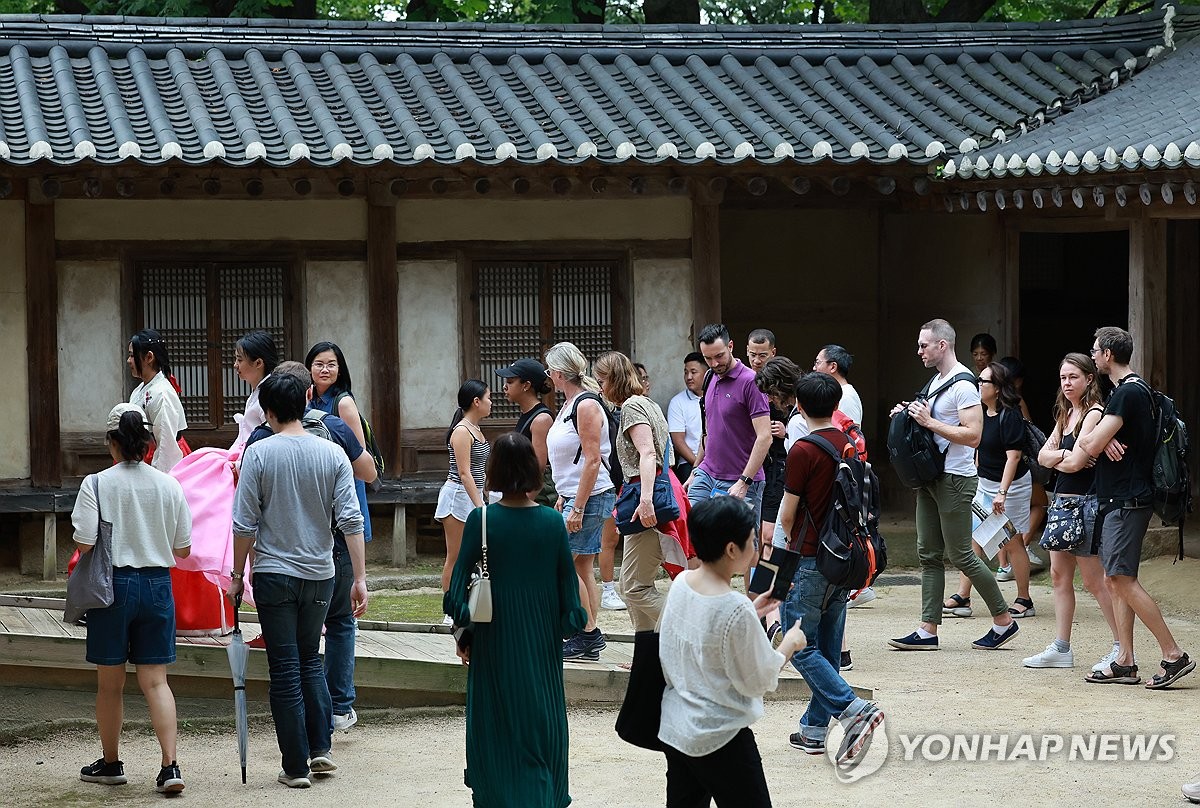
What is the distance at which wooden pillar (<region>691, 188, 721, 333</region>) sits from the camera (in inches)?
483

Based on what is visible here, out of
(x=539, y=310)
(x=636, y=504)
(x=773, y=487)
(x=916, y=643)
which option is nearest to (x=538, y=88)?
(x=539, y=310)

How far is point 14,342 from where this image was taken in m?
Answer: 11.5

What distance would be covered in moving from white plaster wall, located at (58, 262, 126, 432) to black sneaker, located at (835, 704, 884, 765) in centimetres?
748

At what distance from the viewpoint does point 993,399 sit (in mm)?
9641

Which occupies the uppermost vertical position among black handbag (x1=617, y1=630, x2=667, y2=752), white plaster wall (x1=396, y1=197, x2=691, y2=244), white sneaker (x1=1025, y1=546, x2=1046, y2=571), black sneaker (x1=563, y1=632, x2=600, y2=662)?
white plaster wall (x1=396, y1=197, x2=691, y2=244)

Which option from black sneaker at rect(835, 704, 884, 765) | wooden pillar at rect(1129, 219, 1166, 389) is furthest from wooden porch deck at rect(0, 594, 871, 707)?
wooden pillar at rect(1129, 219, 1166, 389)

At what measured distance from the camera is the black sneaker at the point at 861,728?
613cm

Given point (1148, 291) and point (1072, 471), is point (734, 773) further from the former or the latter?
point (1148, 291)

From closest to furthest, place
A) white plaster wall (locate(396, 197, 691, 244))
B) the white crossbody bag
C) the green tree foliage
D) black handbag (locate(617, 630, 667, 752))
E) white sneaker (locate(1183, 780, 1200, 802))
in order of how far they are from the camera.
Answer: black handbag (locate(617, 630, 667, 752)) → the white crossbody bag → white sneaker (locate(1183, 780, 1200, 802)) → white plaster wall (locate(396, 197, 691, 244)) → the green tree foliage

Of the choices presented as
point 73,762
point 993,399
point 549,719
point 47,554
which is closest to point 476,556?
point 549,719

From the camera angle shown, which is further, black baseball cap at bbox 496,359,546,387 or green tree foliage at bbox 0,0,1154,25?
green tree foliage at bbox 0,0,1154,25

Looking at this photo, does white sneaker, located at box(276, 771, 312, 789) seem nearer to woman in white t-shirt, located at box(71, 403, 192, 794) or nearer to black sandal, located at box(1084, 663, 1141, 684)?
woman in white t-shirt, located at box(71, 403, 192, 794)

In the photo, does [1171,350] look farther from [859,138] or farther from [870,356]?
[859,138]

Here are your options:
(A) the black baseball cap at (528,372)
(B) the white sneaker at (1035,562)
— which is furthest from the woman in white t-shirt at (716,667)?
(B) the white sneaker at (1035,562)
